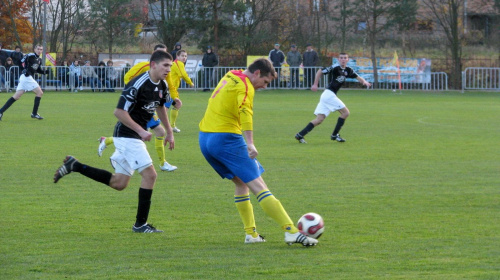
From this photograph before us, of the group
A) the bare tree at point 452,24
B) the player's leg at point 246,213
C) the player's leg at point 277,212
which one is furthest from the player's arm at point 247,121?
the bare tree at point 452,24

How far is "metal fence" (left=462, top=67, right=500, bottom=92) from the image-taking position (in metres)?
36.8

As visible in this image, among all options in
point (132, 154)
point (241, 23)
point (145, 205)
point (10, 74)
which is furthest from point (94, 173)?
point (241, 23)

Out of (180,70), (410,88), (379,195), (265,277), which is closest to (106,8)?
(410,88)

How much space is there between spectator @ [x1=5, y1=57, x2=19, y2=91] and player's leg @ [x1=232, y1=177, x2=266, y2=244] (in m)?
27.3

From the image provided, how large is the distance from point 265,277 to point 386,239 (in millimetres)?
1789

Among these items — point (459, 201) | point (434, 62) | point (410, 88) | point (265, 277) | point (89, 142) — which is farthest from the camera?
point (434, 62)

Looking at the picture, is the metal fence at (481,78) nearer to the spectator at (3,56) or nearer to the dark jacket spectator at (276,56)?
the dark jacket spectator at (276,56)

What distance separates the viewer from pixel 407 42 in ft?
145

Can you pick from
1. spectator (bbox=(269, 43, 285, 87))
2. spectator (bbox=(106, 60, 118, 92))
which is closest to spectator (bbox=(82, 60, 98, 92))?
spectator (bbox=(106, 60, 118, 92))

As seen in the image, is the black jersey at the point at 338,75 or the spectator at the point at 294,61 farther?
the spectator at the point at 294,61

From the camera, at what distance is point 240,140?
271 inches

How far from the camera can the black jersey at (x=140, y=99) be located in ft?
23.7

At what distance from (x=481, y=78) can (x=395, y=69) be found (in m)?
4.26

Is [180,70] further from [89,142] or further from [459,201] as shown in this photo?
[459,201]
